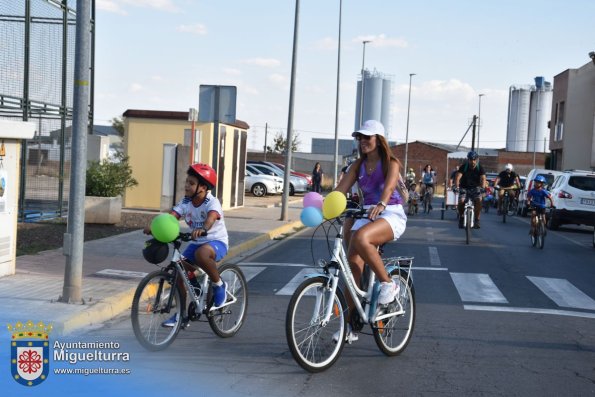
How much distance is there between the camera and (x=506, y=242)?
63.2 ft

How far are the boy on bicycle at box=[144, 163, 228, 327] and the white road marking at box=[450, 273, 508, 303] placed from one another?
406 cm

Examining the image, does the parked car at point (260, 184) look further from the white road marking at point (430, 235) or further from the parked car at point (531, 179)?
the white road marking at point (430, 235)

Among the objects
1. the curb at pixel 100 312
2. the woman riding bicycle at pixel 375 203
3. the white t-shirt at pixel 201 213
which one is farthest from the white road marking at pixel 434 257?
the white t-shirt at pixel 201 213

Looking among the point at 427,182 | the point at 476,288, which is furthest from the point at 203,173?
the point at 427,182

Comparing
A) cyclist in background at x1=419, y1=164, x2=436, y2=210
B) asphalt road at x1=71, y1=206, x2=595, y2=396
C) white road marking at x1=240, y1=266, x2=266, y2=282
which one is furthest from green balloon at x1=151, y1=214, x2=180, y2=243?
cyclist in background at x1=419, y1=164, x2=436, y2=210

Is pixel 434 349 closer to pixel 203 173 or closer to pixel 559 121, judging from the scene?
pixel 203 173

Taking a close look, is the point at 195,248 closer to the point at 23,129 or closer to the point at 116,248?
the point at 23,129

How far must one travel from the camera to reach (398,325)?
7047 millimetres

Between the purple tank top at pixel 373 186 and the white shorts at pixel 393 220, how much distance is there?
0.30 ft

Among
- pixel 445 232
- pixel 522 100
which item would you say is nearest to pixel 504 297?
pixel 445 232

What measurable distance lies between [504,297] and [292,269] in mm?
3757

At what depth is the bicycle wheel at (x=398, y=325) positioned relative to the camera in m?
6.82

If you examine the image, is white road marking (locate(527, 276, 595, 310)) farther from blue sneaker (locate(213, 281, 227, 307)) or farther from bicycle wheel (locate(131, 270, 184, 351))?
bicycle wheel (locate(131, 270, 184, 351))

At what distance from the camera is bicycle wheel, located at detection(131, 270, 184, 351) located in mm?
6535
